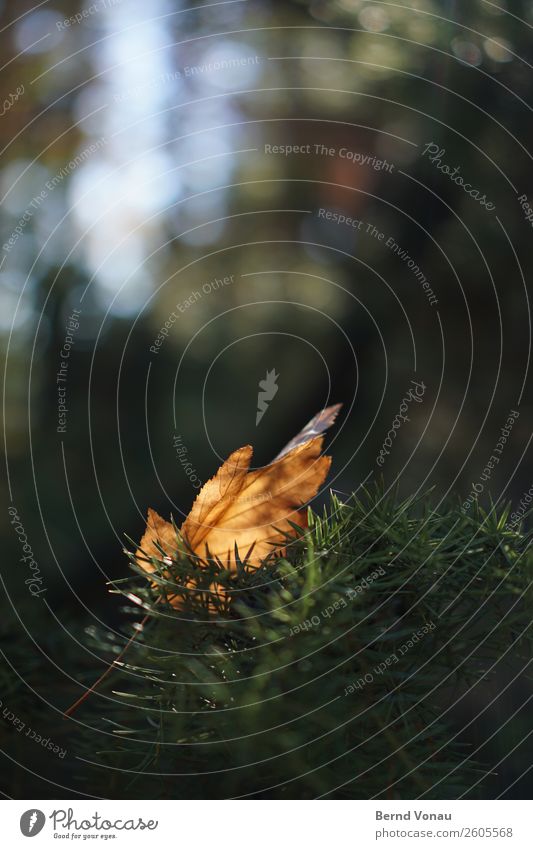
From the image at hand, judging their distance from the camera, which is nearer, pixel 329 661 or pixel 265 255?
pixel 329 661

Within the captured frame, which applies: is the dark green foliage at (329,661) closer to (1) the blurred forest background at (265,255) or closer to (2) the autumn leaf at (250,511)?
(2) the autumn leaf at (250,511)

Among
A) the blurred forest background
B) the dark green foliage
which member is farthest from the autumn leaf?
the blurred forest background

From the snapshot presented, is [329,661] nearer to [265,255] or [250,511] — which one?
[250,511]

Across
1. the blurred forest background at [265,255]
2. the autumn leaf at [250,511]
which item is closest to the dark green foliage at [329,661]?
the autumn leaf at [250,511]

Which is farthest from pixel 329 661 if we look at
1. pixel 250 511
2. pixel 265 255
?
pixel 265 255
